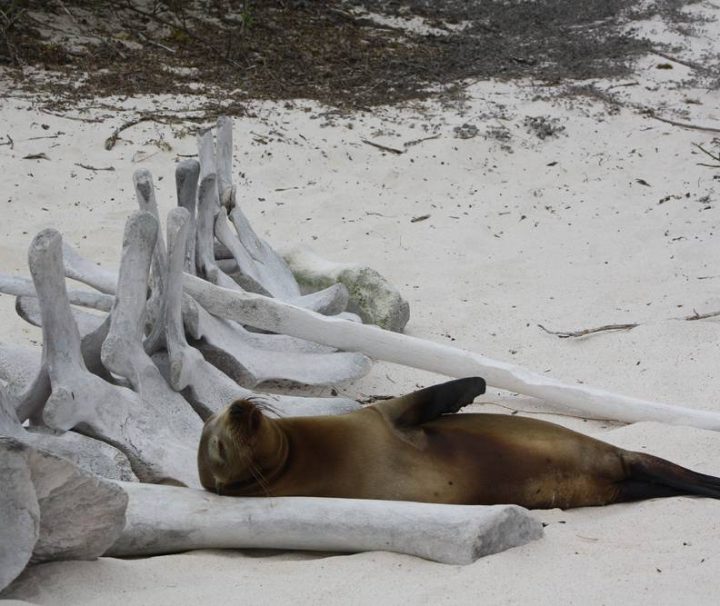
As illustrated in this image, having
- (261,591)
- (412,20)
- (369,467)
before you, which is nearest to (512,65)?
(412,20)

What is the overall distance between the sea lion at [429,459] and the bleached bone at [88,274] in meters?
1.57

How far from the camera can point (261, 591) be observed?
261cm

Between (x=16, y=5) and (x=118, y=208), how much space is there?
2991 millimetres

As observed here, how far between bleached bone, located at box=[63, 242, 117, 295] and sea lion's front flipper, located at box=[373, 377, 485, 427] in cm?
153

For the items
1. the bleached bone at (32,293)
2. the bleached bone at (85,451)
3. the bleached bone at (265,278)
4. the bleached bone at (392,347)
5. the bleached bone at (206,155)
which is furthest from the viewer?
the bleached bone at (206,155)

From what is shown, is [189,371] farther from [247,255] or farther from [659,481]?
[659,481]

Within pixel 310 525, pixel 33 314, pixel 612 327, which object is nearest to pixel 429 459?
pixel 310 525

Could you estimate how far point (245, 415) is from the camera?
290 cm

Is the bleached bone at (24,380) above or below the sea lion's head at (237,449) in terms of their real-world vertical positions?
below

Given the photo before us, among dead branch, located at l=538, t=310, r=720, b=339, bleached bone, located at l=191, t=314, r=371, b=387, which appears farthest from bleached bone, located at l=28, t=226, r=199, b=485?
dead branch, located at l=538, t=310, r=720, b=339

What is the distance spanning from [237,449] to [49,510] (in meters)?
0.55

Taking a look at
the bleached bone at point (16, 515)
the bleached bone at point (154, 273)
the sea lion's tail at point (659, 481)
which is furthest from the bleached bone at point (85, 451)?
the sea lion's tail at point (659, 481)

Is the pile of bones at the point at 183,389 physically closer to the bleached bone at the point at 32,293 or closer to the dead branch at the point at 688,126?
the bleached bone at the point at 32,293

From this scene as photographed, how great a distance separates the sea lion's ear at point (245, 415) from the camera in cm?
288
